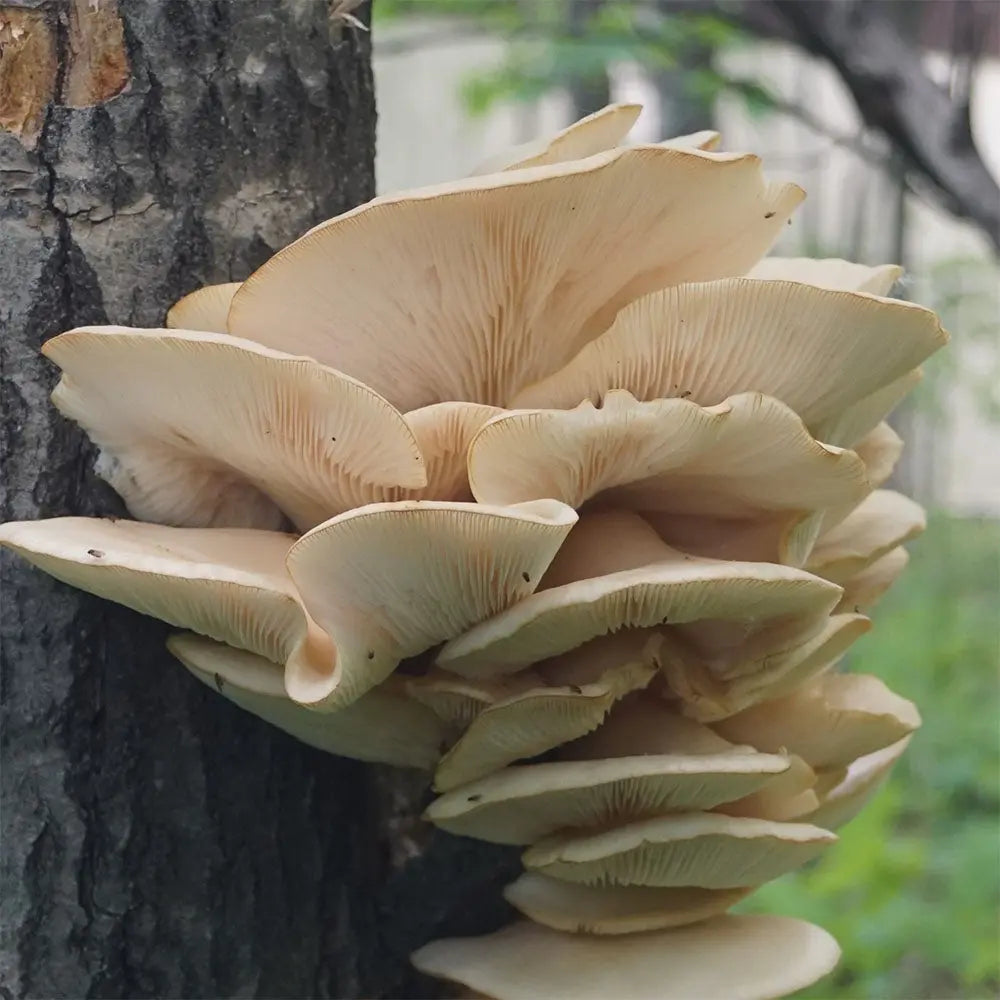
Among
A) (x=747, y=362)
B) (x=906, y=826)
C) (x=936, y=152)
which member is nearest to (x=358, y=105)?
(x=747, y=362)

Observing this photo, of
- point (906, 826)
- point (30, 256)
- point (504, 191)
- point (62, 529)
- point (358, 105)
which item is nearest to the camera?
point (504, 191)

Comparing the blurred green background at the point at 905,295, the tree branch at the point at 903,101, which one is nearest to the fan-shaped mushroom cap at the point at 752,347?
the blurred green background at the point at 905,295

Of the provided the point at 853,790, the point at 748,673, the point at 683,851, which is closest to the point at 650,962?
the point at 683,851

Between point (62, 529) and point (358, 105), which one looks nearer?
point (62, 529)

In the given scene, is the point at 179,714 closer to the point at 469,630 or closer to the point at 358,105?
the point at 469,630

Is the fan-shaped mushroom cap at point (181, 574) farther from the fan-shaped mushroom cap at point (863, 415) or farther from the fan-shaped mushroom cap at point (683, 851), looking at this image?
the fan-shaped mushroom cap at point (863, 415)

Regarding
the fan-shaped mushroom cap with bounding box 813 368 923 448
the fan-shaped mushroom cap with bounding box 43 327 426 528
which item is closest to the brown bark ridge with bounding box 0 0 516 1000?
the fan-shaped mushroom cap with bounding box 43 327 426 528
